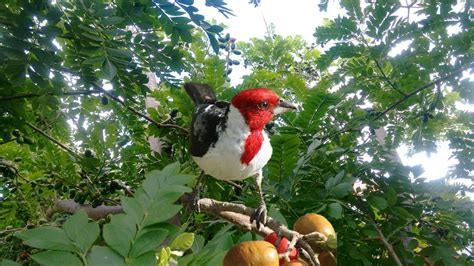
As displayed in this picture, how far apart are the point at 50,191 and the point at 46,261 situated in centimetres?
157

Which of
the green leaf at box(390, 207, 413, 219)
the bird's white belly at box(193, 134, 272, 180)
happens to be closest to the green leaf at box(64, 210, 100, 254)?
the bird's white belly at box(193, 134, 272, 180)

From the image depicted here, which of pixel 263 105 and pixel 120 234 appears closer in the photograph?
pixel 120 234

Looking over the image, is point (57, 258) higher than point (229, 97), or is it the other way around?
point (229, 97)

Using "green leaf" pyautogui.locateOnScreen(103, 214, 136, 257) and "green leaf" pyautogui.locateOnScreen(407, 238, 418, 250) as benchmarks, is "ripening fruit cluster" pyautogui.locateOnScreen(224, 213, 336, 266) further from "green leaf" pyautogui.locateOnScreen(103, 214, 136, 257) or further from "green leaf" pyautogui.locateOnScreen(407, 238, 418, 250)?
"green leaf" pyautogui.locateOnScreen(407, 238, 418, 250)

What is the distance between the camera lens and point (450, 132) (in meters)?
2.07

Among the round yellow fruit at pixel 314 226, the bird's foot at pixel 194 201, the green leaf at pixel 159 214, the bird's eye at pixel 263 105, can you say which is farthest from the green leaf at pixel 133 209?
the bird's eye at pixel 263 105

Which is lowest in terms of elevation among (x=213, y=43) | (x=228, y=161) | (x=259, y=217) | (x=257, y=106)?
(x=259, y=217)

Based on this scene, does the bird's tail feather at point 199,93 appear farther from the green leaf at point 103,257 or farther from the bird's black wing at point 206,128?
the green leaf at point 103,257

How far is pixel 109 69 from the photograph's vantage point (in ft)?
4.00

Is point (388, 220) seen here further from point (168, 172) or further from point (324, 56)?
point (168, 172)

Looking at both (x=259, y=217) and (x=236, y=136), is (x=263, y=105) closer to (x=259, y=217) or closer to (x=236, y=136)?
(x=236, y=136)

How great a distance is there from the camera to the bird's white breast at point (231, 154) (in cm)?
119

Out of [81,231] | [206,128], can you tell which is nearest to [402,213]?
[206,128]

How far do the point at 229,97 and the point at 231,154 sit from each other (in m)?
0.61
